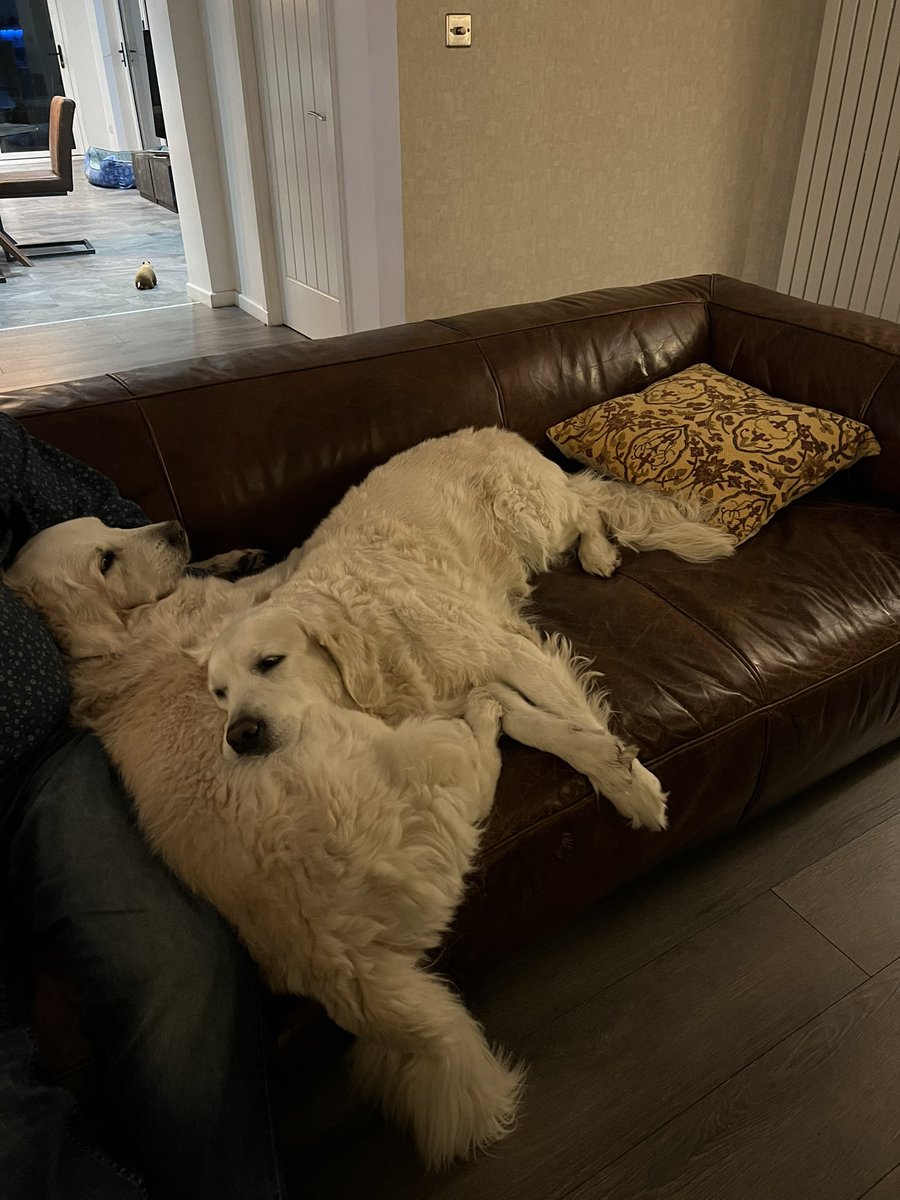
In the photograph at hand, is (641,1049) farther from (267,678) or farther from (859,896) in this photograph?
(267,678)

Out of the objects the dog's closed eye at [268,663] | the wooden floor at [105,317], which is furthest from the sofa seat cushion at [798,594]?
the wooden floor at [105,317]

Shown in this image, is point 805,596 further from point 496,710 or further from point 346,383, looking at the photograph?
point 346,383

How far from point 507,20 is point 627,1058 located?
12.5 feet

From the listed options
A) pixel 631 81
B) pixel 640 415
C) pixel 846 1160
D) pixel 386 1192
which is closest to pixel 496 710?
pixel 386 1192

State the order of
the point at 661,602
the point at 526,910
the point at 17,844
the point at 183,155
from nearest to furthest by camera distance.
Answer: the point at 17,844
the point at 526,910
the point at 661,602
the point at 183,155

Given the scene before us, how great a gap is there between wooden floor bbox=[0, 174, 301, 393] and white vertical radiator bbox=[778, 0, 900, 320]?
9.77 ft

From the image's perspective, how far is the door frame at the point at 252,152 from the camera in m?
3.46

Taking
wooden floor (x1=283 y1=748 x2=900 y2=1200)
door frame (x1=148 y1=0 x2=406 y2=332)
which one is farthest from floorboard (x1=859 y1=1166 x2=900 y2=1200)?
door frame (x1=148 y1=0 x2=406 y2=332)

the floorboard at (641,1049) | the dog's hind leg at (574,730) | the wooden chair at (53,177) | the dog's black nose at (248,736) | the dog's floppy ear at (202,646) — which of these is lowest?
the floorboard at (641,1049)

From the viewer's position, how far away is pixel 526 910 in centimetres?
144

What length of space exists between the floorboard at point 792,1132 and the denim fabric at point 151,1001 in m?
0.58

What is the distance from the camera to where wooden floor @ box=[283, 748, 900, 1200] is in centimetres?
134

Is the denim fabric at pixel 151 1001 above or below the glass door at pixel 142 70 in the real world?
below

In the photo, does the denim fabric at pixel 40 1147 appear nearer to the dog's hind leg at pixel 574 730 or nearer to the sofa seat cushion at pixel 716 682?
the sofa seat cushion at pixel 716 682
